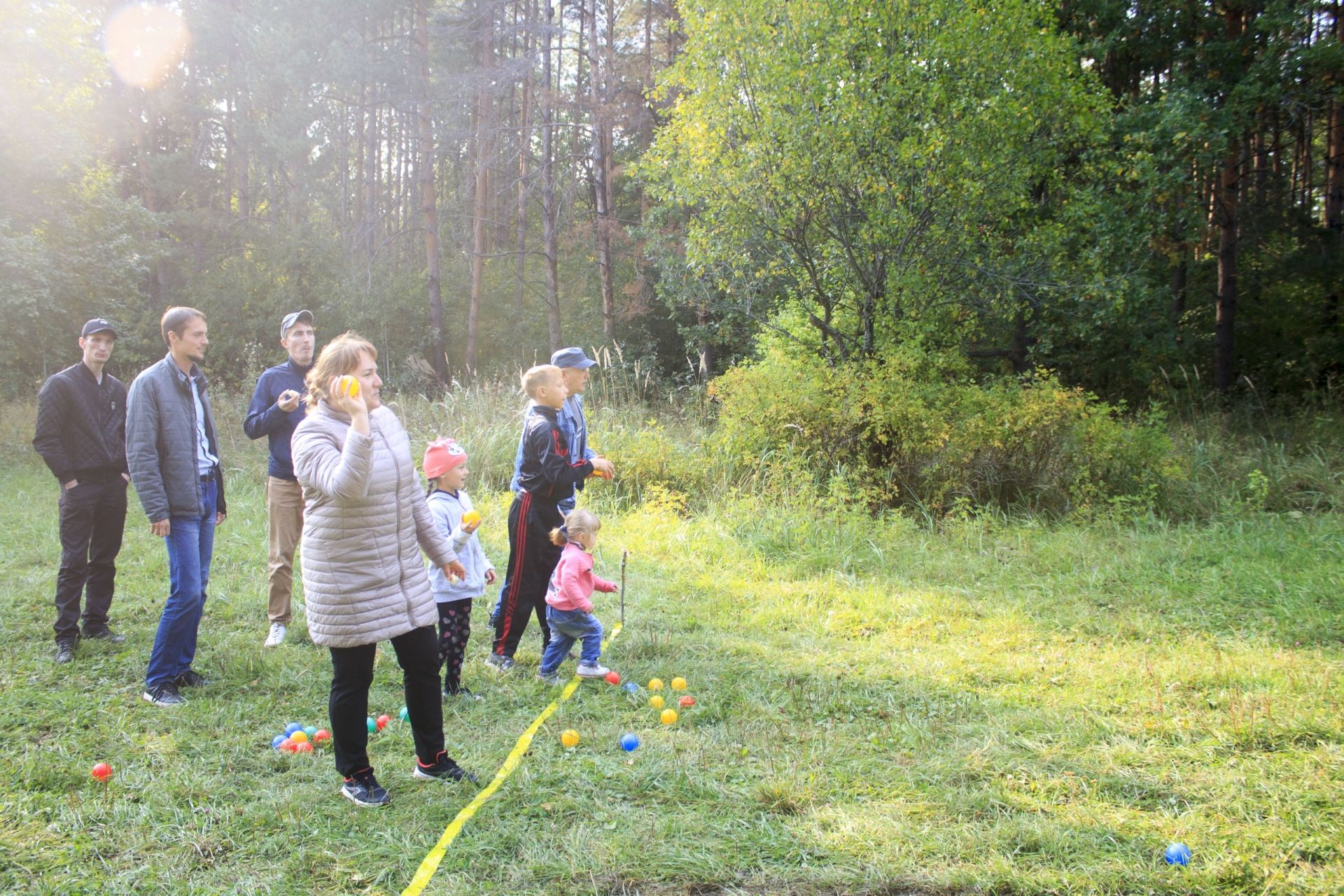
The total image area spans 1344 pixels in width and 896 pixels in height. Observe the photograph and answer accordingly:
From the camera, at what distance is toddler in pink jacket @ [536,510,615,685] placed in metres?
4.34

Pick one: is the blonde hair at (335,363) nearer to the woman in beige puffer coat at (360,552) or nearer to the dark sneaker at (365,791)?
the woman in beige puffer coat at (360,552)

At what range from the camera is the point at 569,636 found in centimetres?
445

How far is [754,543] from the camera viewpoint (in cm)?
714

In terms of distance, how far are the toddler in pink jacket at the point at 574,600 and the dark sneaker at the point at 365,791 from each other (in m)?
1.32

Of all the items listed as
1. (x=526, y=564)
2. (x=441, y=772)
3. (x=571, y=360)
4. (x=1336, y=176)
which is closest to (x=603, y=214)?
(x=1336, y=176)

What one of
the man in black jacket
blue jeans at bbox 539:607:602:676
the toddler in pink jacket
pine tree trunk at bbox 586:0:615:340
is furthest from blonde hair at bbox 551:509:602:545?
pine tree trunk at bbox 586:0:615:340

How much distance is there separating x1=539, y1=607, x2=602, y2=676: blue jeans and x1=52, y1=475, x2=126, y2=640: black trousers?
268 centimetres

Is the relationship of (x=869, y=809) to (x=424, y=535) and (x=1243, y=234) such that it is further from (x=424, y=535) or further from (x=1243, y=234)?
(x=1243, y=234)

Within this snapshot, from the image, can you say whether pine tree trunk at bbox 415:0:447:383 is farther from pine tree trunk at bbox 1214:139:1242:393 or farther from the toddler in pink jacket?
the toddler in pink jacket

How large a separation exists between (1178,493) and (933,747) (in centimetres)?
591

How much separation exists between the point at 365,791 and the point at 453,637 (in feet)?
3.68

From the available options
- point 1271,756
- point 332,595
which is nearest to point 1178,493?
point 1271,756

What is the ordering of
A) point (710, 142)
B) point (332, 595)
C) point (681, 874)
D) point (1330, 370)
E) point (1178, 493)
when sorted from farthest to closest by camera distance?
point (1330, 370) < point (710, 142) < point (1178, 493) < point (332, 595) < point (681, 874)

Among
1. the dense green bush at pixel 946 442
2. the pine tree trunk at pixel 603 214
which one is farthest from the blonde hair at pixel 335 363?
the pine tree trunk at pixel 603 214
